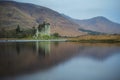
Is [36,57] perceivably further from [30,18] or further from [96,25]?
[30,18]

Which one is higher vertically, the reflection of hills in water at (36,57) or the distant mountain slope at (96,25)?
the distant mountain slope at (96,25)

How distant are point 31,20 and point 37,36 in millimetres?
6836

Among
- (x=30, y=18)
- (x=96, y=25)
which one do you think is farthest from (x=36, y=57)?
(x=30, y=18)

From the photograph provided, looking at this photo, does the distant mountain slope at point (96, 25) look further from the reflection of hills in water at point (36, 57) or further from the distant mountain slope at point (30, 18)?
the reflection of hills in water at point (36, 57)

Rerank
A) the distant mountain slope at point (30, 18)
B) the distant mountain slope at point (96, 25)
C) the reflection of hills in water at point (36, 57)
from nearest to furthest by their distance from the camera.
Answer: the reflection of hills in water at point (36, 57)
the distant mountain slope at point (96, 25)
the distant mountain slope at point (30, 18)

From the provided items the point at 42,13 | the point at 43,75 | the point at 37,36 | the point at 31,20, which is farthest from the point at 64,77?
the point at 31,20

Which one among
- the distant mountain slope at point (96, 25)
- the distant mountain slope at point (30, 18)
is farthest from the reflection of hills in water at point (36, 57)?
the distant mountain slope at point (30, 18)

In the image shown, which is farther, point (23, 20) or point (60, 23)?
point (60, 23)

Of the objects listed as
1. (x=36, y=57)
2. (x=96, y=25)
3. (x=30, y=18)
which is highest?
(x=30, y=18)

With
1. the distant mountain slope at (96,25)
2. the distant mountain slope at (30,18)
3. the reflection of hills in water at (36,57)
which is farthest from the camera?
the distant mountain slope at (30,18)

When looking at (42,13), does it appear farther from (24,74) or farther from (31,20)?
(24,74)

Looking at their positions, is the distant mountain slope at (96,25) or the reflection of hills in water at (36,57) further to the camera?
the distant mountain slope at (96,25)

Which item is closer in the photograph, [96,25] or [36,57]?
[36,57]

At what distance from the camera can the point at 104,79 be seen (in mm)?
4859
